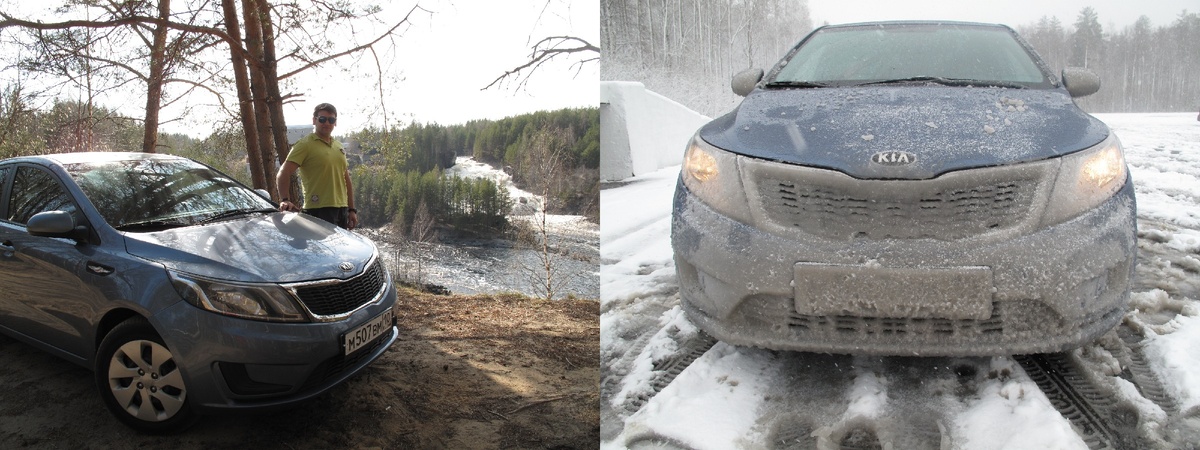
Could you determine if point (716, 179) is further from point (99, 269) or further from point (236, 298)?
point (99, 269)

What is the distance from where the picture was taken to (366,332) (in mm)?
2824

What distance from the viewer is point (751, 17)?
3.55m

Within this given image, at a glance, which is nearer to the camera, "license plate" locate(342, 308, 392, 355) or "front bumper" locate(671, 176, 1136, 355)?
"front bumper" locate(671, 176, 1136, 355)

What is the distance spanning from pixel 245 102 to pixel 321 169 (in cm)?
455

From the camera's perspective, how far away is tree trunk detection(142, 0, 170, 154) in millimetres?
7713

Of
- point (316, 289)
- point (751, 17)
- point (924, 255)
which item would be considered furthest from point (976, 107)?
point (316, 289)

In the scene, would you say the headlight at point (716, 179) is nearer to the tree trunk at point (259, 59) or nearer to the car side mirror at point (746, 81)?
the car side mirror at point (746, 81)

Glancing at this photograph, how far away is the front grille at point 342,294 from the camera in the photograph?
2.60 m

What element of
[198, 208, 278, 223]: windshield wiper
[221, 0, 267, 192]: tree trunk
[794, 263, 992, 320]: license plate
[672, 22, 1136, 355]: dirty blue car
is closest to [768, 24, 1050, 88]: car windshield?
[672, 22, 1136, 355]: dirty blue car

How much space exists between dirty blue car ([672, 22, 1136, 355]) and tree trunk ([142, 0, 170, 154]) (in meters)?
6.34

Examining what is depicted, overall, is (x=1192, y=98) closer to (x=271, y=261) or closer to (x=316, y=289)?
(x=316, y=289)

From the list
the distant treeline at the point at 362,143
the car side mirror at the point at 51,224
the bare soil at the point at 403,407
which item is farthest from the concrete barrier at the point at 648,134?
the car side mirror at the point at 51,224

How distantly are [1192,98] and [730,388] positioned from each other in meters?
2.38

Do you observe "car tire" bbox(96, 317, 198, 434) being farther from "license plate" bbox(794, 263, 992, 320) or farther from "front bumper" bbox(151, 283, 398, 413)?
"license plate" bbox(794, 263, 992, 320)
